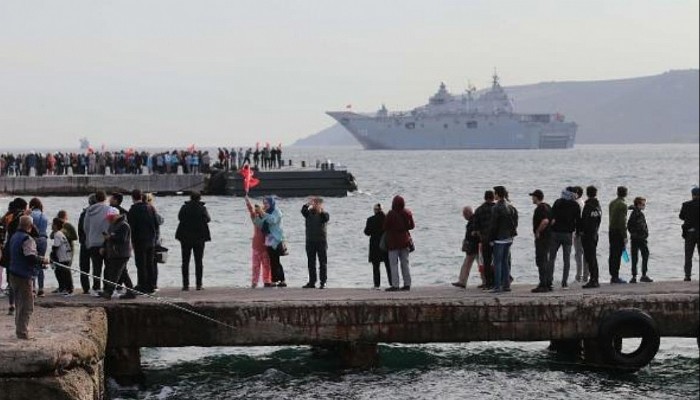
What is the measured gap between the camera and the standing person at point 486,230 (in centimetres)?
1594

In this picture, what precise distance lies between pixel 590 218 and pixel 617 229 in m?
1.10

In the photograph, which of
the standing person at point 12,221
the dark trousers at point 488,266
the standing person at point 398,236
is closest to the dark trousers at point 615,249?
the dark trousers at point 488,266

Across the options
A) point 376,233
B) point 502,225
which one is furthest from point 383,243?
point 502,225

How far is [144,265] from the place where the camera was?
15.5 metres

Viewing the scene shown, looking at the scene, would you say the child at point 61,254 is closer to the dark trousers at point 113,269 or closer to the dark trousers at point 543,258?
the dark trousers at point 113,269

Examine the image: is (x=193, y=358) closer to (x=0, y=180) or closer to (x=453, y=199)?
(x=0, y=180)

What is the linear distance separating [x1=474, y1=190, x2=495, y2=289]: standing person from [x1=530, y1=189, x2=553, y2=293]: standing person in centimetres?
61

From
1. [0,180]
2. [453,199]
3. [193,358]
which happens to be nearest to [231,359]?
[193,358]

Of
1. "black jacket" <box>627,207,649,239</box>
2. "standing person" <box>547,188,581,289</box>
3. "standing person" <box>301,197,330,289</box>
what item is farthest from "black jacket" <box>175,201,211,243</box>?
"black jacket" <box>627,207,649,239</box>

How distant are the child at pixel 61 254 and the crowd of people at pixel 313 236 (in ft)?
0.05

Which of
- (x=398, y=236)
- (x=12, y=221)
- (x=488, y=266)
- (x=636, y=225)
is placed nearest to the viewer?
(x=12, y=221)

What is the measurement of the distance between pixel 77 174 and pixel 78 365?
59.2 m

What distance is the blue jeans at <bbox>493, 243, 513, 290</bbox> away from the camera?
1566 cm

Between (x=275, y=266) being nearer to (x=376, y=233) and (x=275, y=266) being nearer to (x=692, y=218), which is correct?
(x=376, y=233)
